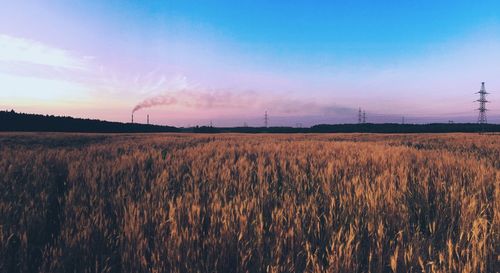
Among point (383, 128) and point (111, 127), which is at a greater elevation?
point (111, 127)

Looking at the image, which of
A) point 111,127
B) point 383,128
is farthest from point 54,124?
point 383,128

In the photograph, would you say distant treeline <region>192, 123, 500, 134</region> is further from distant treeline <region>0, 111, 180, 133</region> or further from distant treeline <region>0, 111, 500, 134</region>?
distant treeline <region>0, 111, 180, 133</region>

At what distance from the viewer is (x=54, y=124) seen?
6444cm

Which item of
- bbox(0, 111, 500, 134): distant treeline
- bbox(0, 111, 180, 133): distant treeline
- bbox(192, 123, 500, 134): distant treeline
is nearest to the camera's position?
bbox(0, 111, 180, 133): distant treeline

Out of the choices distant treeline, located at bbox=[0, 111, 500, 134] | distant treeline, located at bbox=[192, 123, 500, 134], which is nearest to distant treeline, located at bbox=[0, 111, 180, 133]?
distant treeline, located at bbox=[0, 111, 500, 134]

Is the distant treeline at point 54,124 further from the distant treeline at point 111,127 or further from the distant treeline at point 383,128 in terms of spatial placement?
the distant treeline at point 383,128

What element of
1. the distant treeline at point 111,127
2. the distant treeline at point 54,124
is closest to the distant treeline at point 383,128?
the distant treeline at point 111,127

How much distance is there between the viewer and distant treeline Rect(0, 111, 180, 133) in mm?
56625

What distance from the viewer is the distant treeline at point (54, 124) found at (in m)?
56.6

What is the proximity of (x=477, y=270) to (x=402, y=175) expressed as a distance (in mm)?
2713

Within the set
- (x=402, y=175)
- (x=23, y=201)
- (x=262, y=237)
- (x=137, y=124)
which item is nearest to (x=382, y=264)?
(x=262, y=237)

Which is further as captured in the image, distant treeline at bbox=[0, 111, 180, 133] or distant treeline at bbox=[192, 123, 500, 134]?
distant treeline at bbox=[192, 123, 500, 134]

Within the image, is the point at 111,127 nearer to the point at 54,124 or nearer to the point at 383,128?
the point at 54,124

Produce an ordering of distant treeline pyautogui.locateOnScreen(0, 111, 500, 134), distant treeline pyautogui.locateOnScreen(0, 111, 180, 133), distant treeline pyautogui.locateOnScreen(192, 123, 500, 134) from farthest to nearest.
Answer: distant treeline pyautogui.locateOnScreen(192, 123, 500, 134) < distant treeline pyautogui.locateOnScreen(0, 111, 500, 134) < distant treeline pyautogui.locateOnScreen(0, 111, 180, 133)
